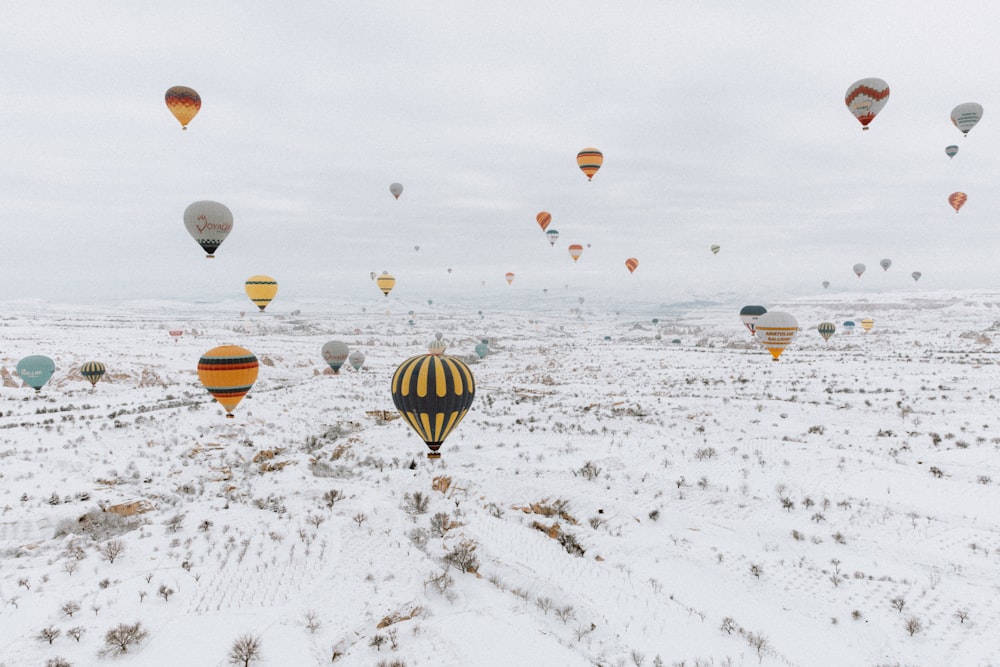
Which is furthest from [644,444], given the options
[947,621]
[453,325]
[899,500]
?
[453,325]

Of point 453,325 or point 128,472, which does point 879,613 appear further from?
point 453,325

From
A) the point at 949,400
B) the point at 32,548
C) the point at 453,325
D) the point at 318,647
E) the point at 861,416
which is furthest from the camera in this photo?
the point at 453,325

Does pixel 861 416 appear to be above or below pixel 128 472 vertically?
above

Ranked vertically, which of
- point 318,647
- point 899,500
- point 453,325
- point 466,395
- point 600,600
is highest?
point 453,325

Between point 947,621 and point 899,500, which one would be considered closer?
point 947,621

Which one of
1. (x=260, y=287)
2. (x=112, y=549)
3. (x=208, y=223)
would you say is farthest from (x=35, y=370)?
(x=112, y=549)
